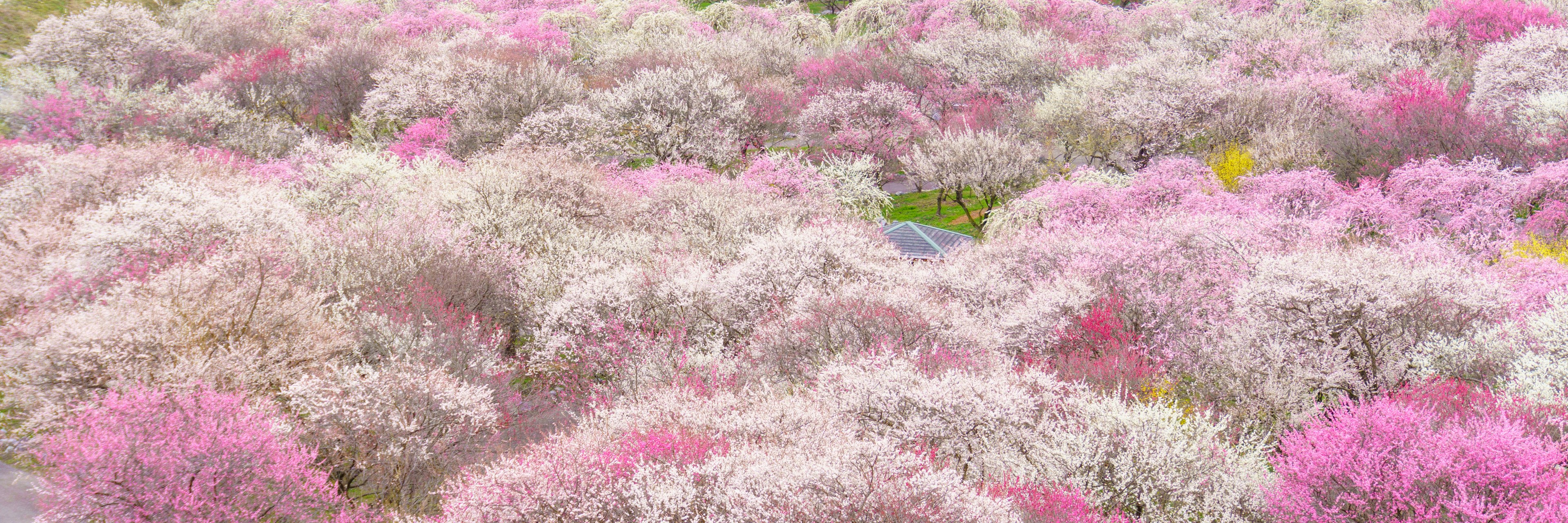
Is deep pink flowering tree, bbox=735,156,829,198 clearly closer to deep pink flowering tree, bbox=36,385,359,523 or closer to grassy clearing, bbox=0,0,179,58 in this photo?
deep pink flowering tree, bbox=36,385,359,523

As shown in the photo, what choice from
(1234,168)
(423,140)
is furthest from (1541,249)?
(423,140)

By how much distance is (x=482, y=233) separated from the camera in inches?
1222

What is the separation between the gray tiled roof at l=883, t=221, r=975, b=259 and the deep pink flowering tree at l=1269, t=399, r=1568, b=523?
19.9 m

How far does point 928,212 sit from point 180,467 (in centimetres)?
3883

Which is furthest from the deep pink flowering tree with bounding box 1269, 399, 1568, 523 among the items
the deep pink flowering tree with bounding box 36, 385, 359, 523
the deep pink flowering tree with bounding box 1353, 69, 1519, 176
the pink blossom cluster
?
the deep pink flowering tree with bounding box 1353, 69, 1519, 176

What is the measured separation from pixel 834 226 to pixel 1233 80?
92.3ft

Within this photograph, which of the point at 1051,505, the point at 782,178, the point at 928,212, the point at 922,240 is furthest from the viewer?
the point at 928,212

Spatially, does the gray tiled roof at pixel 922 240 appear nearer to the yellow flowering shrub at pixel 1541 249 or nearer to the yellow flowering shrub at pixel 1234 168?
the yellow flowering shrub at pixel 1234 168

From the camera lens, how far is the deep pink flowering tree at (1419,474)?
14.6 meters

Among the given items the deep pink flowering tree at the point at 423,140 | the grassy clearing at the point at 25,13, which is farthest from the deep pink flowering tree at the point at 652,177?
the grassy clearing at the point at 25,13

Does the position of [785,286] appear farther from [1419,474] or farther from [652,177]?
[1419,474]

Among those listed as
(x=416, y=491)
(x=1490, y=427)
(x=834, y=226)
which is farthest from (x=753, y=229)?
(x=1490, y=427)

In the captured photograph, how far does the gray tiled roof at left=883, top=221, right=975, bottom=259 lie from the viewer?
121 ft

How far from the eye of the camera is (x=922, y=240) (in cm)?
3834
